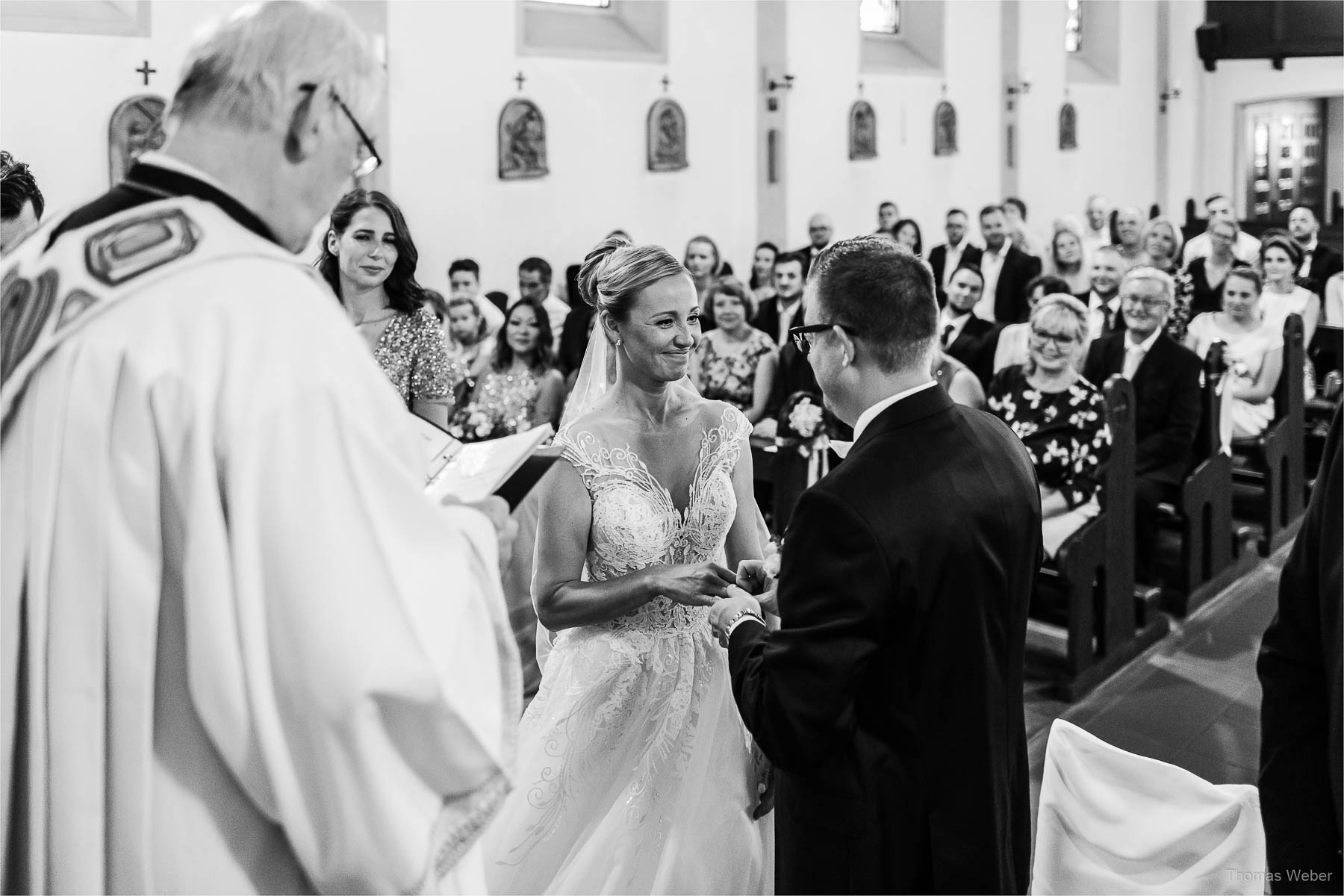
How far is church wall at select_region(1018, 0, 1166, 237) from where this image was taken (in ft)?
54.3

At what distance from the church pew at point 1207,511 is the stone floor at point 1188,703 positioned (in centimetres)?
15

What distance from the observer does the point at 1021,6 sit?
16.1 meters

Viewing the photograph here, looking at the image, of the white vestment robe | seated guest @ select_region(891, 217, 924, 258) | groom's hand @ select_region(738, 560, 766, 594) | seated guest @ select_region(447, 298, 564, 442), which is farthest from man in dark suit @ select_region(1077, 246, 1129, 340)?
the white vestment robe

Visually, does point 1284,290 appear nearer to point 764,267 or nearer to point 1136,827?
point 764,267

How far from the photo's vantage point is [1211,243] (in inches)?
394

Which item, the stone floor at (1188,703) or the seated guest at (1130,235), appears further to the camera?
the seated guest at (1130,235)

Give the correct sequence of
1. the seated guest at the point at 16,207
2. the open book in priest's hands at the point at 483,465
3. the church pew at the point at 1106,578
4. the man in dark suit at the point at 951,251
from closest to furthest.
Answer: the open book in priest's hands at the point at 483,465
the seated guest at the point at 16,207
the church pew at the point at 1106,578
the man in dark suit at the point at 951,251

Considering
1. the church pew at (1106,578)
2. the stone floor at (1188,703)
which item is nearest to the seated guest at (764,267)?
the stone floor at (1188,703)

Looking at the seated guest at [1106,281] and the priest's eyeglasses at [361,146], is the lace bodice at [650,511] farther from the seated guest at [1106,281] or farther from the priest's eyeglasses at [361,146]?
the seated guest at [1106,281]

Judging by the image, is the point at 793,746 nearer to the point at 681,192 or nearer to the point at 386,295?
the point at 386,295

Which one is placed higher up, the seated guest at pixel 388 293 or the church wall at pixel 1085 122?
the church wall at pixel 1085 122

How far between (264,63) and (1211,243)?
9.70 metres

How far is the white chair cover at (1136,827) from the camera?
3.12 m

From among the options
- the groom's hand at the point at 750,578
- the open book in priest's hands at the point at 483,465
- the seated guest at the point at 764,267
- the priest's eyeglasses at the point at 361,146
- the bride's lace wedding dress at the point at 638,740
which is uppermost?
the seated guest at the point at 764,267
